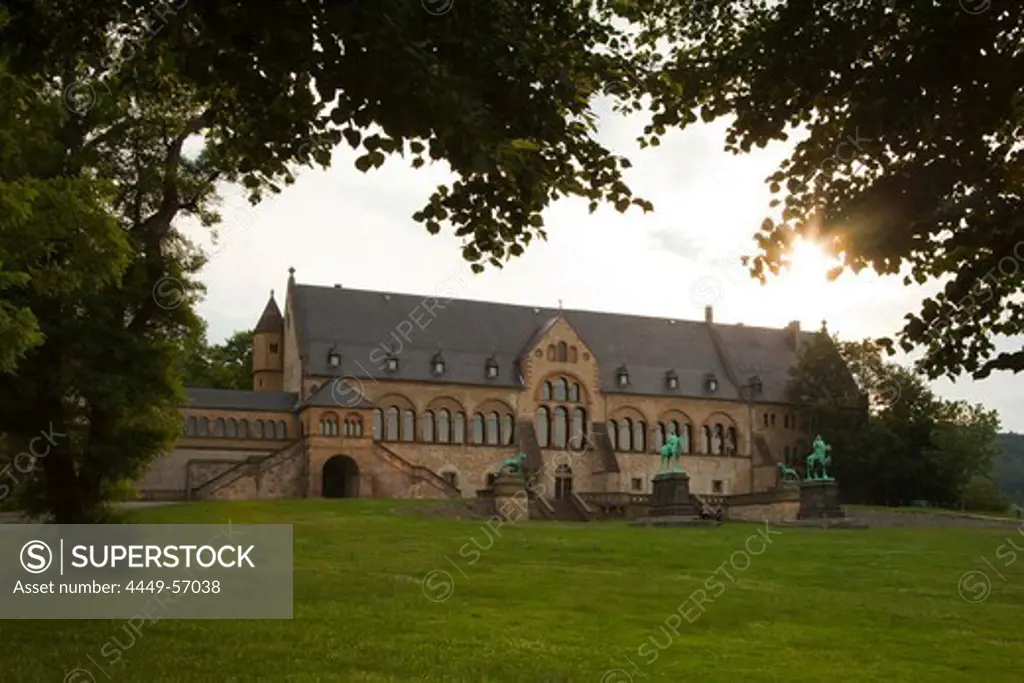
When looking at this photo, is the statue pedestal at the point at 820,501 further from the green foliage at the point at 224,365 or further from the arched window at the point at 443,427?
the green foliage at the point at 224,365

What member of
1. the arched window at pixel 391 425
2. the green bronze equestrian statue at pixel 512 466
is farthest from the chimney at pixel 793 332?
the green bronze equestrian statue at pixel 512 466

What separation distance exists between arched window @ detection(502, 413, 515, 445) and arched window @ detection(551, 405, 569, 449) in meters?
2.62

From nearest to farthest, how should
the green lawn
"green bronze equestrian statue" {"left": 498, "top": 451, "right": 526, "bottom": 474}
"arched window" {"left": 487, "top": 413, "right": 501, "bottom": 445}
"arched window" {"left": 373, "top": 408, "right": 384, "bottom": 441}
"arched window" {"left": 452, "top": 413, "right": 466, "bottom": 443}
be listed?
the green lawn < "green bronze equestrian statue" {"left": 498, "top": 451, "right": 526, "bottom": 474} < "arched window" {"left": 373, "top": 408, "right": 384, "bottom": 441} < "arched window" {"left": 452, "top": 413, "right": 466, "bottom": 443} < "arched window" {"left": 487, "top": 413, "right": 501, "bottom": 445}

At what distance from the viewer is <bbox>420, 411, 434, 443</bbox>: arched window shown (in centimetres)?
6706

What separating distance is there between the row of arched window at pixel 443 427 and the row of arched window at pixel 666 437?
696 cm

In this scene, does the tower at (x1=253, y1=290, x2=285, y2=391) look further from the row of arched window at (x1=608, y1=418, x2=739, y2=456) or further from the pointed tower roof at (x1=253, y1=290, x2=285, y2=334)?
the row of arched window at (x1=608, y1=418, x2=739, y2=456)

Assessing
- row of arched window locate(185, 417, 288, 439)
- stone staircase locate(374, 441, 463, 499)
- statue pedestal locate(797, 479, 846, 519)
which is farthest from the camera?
row of arched window locate(185, 417, 288, 439)

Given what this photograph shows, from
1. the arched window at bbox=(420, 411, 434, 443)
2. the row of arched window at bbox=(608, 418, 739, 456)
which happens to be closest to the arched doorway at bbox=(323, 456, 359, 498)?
the arched window at bbox=(420, 411, 434, 443)

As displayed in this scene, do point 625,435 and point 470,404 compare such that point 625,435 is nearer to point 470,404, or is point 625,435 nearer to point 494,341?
point 494,341

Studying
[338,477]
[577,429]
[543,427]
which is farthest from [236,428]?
[577,429]

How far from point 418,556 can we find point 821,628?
11362 mm

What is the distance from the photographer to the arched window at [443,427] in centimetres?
6756

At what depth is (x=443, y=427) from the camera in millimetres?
67875

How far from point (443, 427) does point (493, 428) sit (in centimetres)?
324
